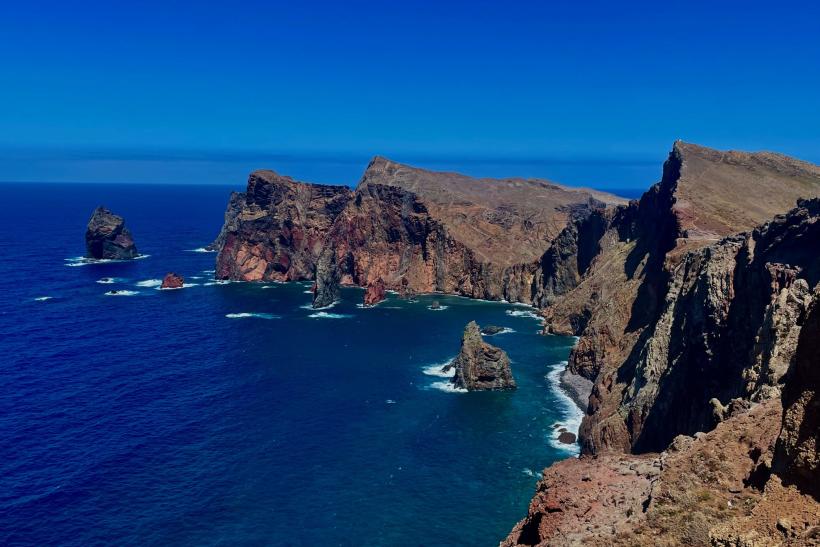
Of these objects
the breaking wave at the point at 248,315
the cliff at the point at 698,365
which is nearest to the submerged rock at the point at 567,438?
the cliff at the point at 698,365

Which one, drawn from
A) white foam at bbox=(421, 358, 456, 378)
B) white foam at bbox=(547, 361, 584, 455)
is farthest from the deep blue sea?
white foam at bbox=(421, 358, 456, 378)

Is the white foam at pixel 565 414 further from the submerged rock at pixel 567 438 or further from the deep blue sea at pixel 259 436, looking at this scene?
the deep blue sea at pixel 259 436

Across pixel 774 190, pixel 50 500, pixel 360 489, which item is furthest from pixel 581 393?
pixel 50 500

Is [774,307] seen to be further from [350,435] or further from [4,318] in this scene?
[4,318]

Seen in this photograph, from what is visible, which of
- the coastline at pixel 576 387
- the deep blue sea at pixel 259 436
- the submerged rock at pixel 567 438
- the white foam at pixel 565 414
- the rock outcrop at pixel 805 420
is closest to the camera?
→ the rock outcrop at pixel 805 420

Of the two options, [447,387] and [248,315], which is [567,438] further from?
[248,315]

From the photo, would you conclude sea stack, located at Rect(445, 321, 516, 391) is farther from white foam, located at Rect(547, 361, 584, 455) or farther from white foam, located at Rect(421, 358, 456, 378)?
white foam, located at Rect(547, 361, 584, 455)

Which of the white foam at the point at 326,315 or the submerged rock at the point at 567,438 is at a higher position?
the white foam at the point at 326,315

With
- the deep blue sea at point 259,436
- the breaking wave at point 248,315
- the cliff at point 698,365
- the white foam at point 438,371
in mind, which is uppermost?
the cliff at point 698,365
